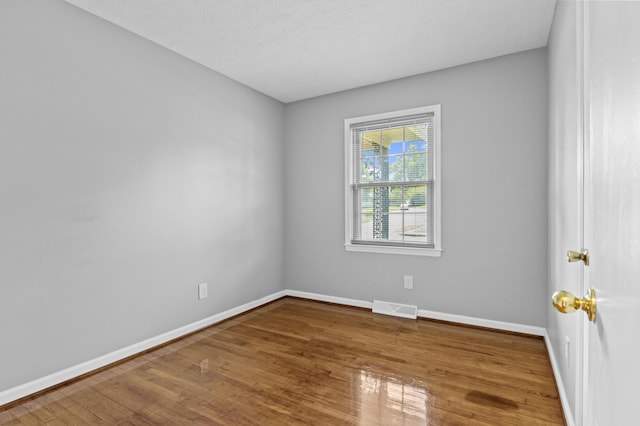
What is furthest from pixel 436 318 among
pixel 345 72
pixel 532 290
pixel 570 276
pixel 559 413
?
pixel 345 72

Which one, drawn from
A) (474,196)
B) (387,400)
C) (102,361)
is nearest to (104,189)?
(102,361)

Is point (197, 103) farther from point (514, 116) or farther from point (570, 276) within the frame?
point (570, 276)

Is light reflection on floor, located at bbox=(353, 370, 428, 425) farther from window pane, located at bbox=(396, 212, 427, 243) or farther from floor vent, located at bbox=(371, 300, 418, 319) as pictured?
window pane, located at bbox=(396, 212, 427, 243)

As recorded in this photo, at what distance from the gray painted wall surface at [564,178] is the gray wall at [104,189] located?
9.53 ft

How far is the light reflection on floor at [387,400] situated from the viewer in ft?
6.09

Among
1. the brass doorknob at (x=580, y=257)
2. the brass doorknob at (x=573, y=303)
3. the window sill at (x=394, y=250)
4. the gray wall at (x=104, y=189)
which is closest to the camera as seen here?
the brass doorknob at (x=573, y=303)

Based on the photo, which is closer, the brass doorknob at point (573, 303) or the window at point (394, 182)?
the brass doorknob at point (573, 303)

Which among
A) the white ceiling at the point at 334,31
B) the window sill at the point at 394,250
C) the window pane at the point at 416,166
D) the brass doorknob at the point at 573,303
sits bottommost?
the window sill at the point at 394,250

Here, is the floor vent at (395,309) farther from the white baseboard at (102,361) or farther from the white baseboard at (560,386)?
the white baseboard at (102,361)

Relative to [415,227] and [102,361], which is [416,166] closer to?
[415,227]

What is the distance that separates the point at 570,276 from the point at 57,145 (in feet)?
10.6

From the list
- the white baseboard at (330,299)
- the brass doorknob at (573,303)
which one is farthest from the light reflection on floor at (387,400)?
the white baseboard at (330,299)

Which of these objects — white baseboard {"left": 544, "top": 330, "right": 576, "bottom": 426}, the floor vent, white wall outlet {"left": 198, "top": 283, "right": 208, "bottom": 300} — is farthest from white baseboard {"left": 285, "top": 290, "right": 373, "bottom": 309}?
white baseboard {"left": 544, "top": 330, "right": 576, "bottom": 426}

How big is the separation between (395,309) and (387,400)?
5.39 ft
